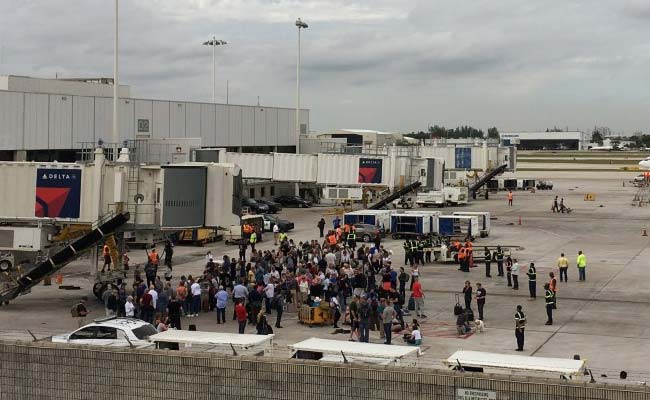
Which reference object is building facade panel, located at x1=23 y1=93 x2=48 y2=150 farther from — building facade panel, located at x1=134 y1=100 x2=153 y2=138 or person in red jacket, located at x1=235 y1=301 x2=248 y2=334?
person in red jacket, located at x1=235 y1=301 x2=248 y2=334

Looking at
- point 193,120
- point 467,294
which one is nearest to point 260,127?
point 193,120

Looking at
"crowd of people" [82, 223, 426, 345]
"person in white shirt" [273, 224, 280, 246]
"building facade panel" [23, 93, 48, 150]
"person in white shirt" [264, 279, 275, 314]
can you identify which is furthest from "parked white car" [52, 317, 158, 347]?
"building facade panel" [23, 93, 48, 150]

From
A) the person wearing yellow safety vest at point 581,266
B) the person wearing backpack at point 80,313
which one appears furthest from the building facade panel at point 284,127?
the person wearing backpack at point 80,313

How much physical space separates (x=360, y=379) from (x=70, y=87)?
5490 cm

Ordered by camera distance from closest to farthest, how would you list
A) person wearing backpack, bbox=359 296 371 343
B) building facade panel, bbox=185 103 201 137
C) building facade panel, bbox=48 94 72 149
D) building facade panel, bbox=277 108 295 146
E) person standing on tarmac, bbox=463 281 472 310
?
person wearing backpack, bbox=359 296 371 343
person standing on tarmac, bbox=463 281 472 310
building facade panel, bbox=48 94 72 149
building facade panel, bbox=185 103 201 137
building facade panel, bbox=277 108 295 146

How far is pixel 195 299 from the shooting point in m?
31.0

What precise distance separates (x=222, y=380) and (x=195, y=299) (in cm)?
1528

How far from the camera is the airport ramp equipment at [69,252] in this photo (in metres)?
31.8

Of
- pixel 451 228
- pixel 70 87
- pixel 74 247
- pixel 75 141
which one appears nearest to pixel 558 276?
pixel 451 228

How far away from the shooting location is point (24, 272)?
3325 centimetres

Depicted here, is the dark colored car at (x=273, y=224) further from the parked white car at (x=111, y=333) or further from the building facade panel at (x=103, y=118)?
the parked white car at (x=111, y=333)

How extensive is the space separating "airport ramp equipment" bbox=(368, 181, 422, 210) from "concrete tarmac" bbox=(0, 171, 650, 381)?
26.5 feet

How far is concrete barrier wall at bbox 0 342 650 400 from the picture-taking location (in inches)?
569

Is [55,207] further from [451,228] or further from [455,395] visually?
[451,228]
